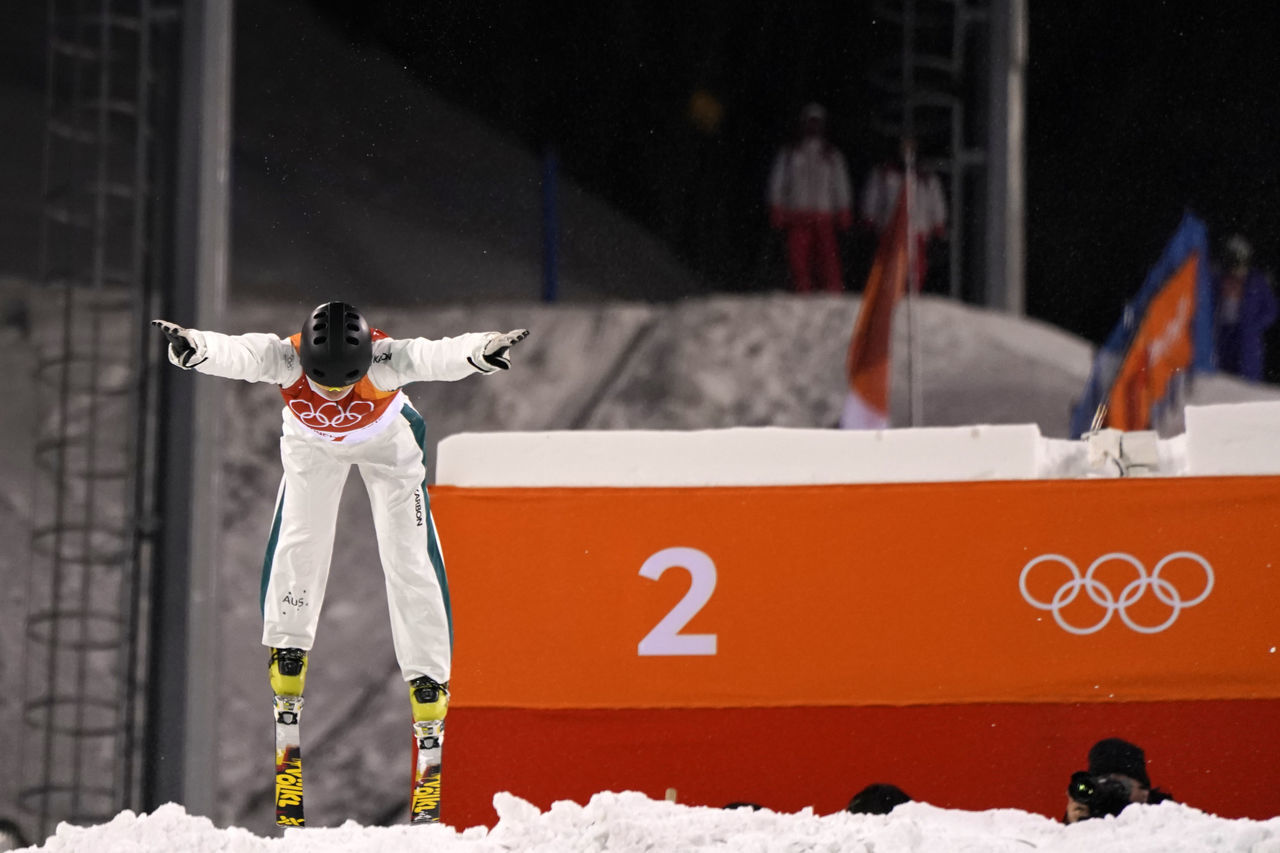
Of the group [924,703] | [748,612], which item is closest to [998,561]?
[924,703]

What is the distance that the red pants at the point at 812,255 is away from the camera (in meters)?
12.0

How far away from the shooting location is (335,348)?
3441 millimetres

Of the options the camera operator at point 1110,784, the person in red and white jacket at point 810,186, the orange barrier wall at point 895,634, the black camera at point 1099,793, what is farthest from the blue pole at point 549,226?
Result: the black camera at point 1099,793

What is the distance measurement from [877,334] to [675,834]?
5.56 m

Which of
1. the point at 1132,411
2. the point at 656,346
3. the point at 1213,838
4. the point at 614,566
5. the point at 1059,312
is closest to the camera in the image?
the point at 1213,838

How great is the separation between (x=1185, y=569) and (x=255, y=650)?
726 centimetres

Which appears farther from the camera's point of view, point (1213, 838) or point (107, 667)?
point (107, 667)

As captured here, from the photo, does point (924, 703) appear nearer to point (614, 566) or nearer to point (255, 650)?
point (614, 566)

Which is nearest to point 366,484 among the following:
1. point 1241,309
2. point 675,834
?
point 675,834

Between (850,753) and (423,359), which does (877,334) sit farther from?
(423,359)

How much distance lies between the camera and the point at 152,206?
7.52 m

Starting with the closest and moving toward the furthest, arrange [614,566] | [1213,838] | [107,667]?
[1213,838] → [614,566] → [107,667]

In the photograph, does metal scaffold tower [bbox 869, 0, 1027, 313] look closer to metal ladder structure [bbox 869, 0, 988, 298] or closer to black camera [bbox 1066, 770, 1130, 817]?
metal ladder structure [bbox 869, 0, 988, 298]

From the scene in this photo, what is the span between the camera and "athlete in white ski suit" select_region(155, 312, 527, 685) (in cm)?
357
